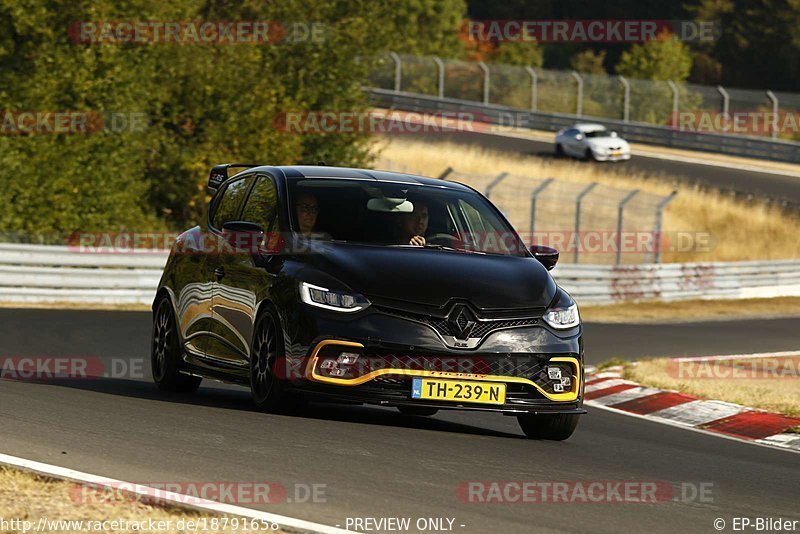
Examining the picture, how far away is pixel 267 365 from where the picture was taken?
9320 mm

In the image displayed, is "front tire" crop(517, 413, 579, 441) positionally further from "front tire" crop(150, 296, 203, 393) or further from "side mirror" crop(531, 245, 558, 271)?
"front tire" crop(150, 296, 203, 393)

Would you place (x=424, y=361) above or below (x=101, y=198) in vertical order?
above

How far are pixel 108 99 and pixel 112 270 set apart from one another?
26.0 feet

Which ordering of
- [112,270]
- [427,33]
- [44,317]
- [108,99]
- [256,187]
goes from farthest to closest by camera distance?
1. [427,33]
2. [108,99]
3. [112,270]
4. [44,317]
5. [256,187]

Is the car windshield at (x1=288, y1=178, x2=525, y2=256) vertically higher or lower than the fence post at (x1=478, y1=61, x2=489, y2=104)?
higher

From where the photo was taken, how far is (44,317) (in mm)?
18594

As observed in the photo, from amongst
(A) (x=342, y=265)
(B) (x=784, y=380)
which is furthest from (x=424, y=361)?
(B) (x=784, y=380)

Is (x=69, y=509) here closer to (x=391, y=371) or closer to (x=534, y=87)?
(x=391, y=371)

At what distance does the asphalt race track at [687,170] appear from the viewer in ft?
156

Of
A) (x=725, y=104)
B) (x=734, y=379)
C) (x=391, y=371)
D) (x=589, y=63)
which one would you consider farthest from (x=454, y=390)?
(x=589, y=63)

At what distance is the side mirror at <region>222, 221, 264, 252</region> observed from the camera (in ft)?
32.4

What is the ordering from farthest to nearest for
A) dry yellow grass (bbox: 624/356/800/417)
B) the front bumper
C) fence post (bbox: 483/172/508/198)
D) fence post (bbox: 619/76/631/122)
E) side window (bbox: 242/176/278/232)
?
fence post (bbox: 619/76/631/122) < fence post (bbox: 483/172/508/198) < dry yellow grass (bbox: 624/356/800/417) < side window (bbox: 242/176/278/232) < the front bumper

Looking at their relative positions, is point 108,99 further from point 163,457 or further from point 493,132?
point 493,132

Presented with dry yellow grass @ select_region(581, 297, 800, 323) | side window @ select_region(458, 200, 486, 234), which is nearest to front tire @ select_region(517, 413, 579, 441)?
side window @ select_region(458, 200, 486, 234)
